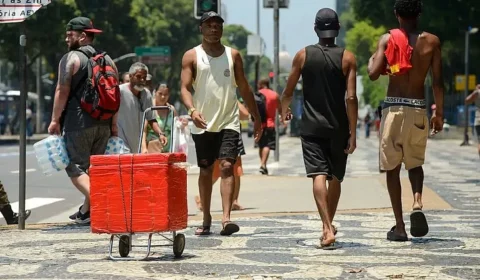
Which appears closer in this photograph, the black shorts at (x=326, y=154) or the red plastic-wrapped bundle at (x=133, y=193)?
the red plastic-wrapped bundle at (x=133, y=193)

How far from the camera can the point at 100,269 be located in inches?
311

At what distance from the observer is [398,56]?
9578mm

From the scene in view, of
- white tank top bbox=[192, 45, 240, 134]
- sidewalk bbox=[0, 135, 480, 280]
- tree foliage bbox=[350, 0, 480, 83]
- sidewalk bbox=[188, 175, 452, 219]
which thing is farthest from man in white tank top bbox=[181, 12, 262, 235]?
tree foliage bbox=[350, 0, 480, 83]

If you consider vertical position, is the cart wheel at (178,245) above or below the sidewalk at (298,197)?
above

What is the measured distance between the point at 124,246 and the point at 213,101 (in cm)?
218

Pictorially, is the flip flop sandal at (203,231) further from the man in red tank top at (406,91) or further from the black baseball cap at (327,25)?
the black baseball cap at (327,25)

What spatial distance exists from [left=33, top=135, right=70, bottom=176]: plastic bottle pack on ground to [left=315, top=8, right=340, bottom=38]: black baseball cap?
2.71 m

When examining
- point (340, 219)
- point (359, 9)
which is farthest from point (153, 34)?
point (340, 219)

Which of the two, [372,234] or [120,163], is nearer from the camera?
[120,163]

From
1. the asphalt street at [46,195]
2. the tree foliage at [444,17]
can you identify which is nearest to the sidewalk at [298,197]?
the asphalt street at [46,195]

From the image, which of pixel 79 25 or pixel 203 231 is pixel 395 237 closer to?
pixel 203 231

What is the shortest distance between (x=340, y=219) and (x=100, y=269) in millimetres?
4405

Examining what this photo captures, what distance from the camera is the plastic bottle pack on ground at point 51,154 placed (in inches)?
428

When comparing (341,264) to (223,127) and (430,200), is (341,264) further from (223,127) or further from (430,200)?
(430,200)
